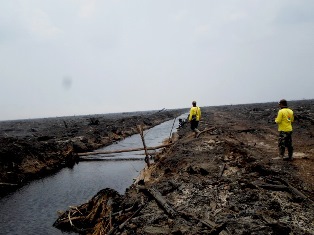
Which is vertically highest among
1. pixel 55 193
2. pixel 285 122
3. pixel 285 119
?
pixel 285 119

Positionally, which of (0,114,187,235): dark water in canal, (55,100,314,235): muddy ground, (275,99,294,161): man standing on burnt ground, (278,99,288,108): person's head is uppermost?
(278,99,288,108): person's head

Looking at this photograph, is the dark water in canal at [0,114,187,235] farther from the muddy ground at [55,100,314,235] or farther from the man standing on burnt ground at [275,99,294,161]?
the man standing on burnt ground at [275,99,294,161]

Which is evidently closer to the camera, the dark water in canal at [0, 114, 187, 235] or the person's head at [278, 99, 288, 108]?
the dark water in canal at [0, 114, 187, 235]

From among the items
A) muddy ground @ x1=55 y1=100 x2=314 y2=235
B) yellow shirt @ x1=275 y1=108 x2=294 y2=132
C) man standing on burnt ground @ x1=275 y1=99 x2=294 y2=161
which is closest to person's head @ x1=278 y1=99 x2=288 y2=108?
man standing on burnt ground @ x1=275 y1=99 x2=294 y2=161

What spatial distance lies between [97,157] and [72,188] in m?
7.87

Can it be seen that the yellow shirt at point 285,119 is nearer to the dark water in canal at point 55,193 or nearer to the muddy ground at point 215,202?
the muddy ground at point 215,202

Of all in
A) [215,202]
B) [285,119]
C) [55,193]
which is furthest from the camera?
[55,193]

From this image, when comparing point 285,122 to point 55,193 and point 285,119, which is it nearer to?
point 285,119

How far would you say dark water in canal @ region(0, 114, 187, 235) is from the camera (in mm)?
9266

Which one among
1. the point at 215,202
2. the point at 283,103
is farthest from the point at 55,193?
the point at 283,103

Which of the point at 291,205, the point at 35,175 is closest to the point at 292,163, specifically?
the point at 291,205

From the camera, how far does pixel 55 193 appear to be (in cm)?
1270

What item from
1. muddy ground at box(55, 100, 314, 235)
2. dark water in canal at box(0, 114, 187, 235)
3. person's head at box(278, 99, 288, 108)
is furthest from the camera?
person's head at box(278, 99, 288, 108)

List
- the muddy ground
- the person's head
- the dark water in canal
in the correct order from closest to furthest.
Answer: the muddy ground, the dark water in canal, the person's head
